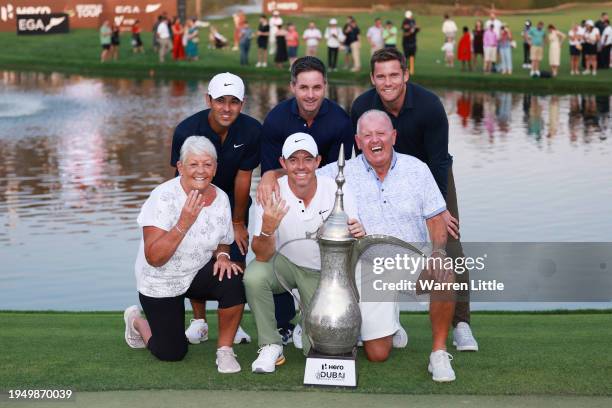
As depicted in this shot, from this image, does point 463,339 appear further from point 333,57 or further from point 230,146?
point 333,57

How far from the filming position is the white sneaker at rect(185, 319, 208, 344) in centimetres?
871

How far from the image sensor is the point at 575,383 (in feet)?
24.0

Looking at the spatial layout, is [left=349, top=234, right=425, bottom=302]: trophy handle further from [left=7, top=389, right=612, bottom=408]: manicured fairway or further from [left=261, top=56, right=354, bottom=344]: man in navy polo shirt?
[left=261, top=56, right=354, bottom=344]: man in navy polo shirt

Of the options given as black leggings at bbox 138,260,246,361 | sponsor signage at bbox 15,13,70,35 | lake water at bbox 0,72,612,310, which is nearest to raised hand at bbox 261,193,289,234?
black leggings at bbox 138,260,246,361

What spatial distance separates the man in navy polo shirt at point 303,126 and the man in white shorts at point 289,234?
0.70 m

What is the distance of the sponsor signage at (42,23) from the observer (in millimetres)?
61656

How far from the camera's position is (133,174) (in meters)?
21.3

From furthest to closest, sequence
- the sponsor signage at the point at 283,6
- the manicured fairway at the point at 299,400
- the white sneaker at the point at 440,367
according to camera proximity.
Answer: the sponsor signage at the point at 283,6, the white sneaker at the point at 440,367, the manicured fairway at the point at 299,400

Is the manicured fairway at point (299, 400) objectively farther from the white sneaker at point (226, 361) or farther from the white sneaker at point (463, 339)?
the white sneaker at point (463, 339)

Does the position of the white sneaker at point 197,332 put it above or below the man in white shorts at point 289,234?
below

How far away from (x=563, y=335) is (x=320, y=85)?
8.00 feet

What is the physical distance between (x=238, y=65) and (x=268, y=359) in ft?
128

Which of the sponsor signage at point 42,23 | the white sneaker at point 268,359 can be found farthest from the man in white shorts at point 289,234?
the sponsor signage at point 42,23

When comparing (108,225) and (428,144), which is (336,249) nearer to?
(428,144)
